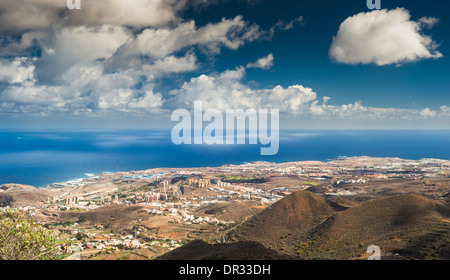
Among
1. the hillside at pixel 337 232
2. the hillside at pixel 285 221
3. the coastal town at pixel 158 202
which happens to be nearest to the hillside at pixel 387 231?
the hillside at pixel 337 232

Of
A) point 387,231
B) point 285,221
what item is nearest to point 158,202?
point 285,221

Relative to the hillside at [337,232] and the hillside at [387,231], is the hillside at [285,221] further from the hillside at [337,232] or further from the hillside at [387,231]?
the hillside at [387,231]

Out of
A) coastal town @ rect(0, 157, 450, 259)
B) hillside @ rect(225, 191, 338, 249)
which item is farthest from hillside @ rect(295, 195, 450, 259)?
coastal town @ rect(0, 157, 450, 259)

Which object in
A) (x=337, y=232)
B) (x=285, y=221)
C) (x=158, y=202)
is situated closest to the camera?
(x=337, y=232)

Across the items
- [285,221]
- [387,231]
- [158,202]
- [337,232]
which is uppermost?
[387,231]

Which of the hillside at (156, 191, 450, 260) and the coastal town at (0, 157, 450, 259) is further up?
the hillside at (156, 191, 450, 260)

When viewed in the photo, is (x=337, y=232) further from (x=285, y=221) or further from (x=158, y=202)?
(x=158, y=202)

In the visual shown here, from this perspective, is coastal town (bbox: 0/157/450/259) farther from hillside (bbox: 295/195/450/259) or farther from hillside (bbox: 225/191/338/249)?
hillside (bbox: 295/195/450/259)
